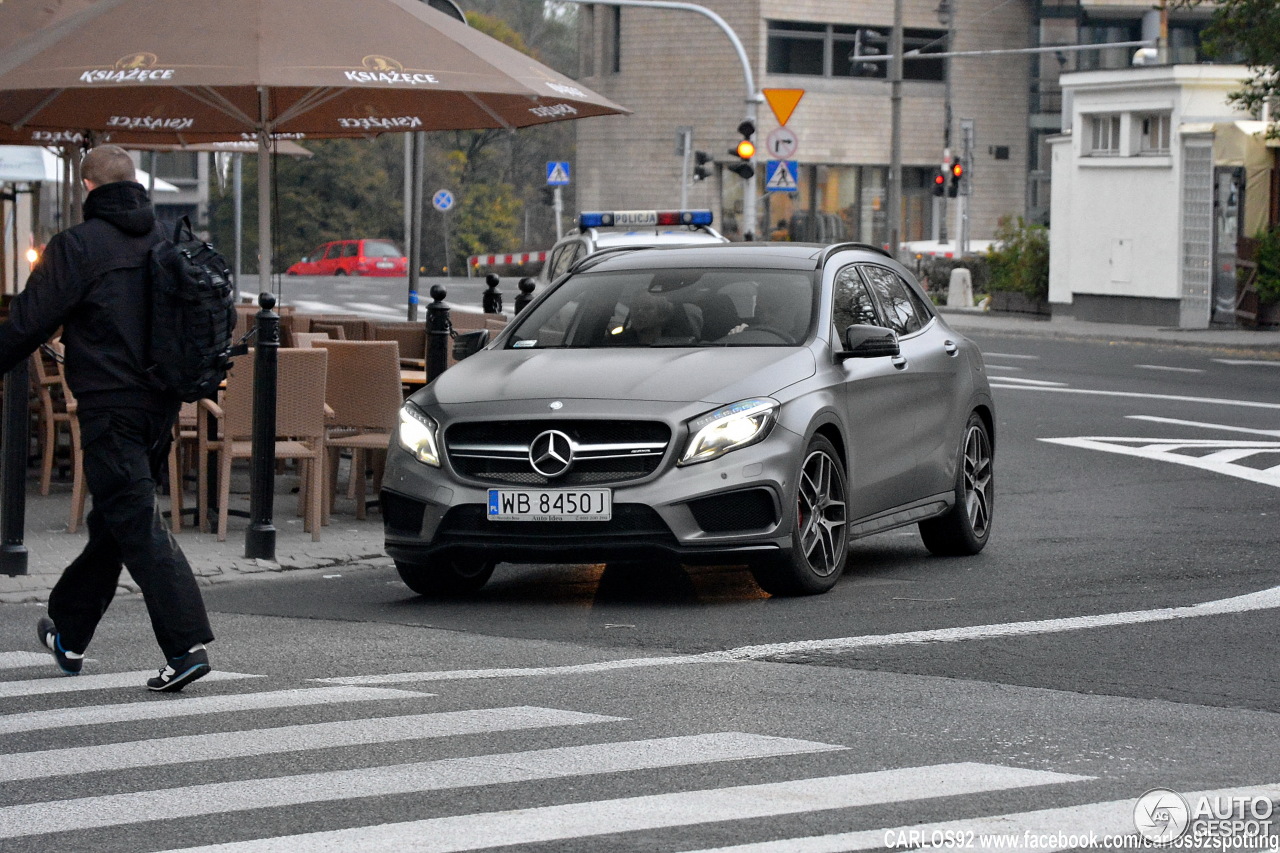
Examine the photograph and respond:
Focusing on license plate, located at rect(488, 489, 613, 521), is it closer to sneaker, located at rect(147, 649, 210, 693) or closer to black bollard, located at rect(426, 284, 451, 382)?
sneaker, located at rect(147, 649, 210, 693)

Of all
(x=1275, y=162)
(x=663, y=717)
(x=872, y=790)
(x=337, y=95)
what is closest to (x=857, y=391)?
(x=663, y=717)

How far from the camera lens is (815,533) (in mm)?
9133

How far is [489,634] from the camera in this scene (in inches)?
326

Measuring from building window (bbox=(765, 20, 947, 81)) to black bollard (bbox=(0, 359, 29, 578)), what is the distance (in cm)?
5467

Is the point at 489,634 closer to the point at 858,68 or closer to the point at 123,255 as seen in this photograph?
the point at 123,255

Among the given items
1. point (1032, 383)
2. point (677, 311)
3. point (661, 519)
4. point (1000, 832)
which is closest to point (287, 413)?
point (677, 311)

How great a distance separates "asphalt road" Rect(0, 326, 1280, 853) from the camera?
17.1 feet

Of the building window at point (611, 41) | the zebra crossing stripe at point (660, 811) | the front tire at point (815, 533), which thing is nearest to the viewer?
the zebra crossing stripe at point (660, 811)

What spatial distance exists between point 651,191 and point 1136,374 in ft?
131

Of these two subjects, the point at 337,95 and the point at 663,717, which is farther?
the point at 337,95

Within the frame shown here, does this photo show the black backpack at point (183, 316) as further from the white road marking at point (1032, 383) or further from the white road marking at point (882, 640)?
the white road marking at point (1032, 383)

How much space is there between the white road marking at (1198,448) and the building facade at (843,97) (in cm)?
4358

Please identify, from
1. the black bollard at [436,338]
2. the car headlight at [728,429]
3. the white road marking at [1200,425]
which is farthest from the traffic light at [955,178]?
the car headlight at [728,429]

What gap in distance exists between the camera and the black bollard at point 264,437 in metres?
10.2
